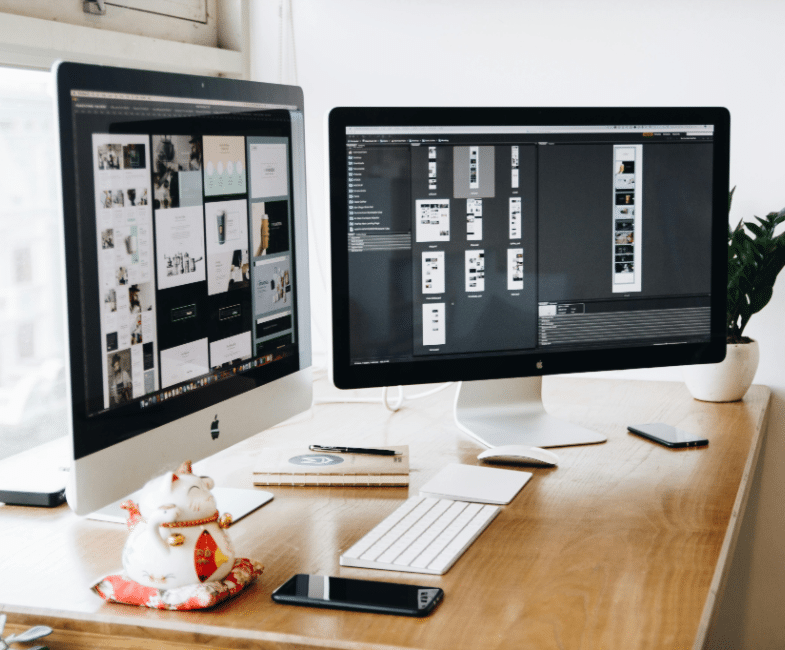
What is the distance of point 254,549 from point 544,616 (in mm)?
337

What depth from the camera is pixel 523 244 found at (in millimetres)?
1297

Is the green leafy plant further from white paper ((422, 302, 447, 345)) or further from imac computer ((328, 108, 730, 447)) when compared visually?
white paper ((422, 302, 447, 345))

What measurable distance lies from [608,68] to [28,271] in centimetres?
119

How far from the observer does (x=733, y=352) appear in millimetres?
1553

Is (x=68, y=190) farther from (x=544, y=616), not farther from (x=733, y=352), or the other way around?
(x=733, y=352)

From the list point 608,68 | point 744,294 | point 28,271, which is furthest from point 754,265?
point 28,271

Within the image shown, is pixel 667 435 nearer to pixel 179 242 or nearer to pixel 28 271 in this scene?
pixel 179 242

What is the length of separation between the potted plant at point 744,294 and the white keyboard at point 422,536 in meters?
0.69

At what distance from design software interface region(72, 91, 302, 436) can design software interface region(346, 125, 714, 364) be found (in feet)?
0.38

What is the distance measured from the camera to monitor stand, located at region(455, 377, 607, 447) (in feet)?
4.47

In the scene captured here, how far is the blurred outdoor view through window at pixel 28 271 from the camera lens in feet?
4.96

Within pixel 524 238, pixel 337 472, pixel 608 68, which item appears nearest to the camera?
pixel 337 472

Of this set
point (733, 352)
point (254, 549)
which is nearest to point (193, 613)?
point (254, 549)

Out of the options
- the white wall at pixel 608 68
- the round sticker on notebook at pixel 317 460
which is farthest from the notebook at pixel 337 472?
the white wall at pixel 608 68
